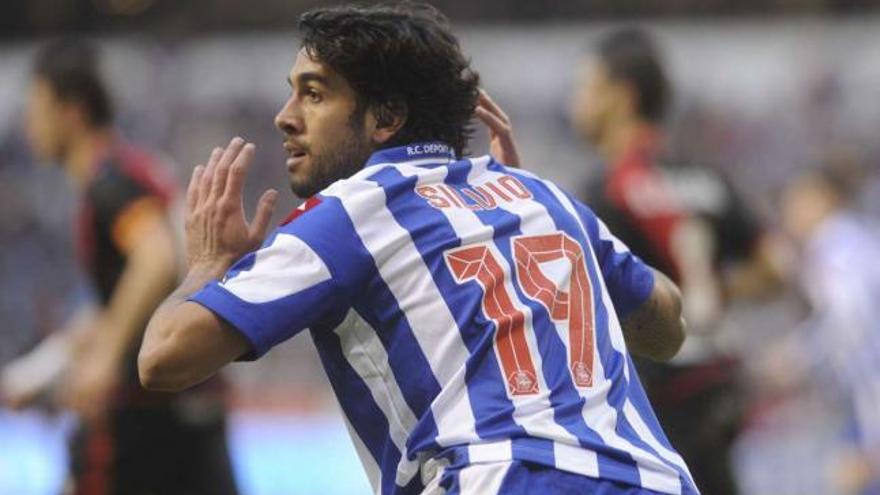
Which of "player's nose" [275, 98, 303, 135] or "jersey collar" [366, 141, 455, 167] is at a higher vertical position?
"player's nose" [275, 98, 303, 135]

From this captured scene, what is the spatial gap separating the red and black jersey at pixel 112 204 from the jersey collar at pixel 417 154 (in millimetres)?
2849

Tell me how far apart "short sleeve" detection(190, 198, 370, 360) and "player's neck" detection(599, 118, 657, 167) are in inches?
135

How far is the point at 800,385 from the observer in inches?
522

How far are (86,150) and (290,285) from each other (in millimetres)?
3537

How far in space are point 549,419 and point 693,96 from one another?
1608cm

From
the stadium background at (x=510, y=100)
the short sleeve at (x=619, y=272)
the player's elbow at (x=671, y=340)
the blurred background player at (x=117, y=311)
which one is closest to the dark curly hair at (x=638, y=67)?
the blurred background player at (x=117, y=311)

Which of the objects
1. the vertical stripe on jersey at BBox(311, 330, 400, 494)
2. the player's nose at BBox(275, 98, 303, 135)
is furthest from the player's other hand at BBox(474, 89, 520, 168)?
the vertical stripe on jersey at BBox(311, 330, 400, 494)

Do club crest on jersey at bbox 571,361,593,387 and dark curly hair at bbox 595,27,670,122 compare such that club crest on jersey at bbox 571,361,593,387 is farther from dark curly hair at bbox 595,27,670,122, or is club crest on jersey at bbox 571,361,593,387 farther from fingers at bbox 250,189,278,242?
dark curly hair at bbox 595,27,670,122

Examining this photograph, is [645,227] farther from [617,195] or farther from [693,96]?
[693,96]

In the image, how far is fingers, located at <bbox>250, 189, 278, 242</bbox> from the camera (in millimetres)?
3596

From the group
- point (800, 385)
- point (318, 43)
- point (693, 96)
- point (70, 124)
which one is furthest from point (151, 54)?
point (318, 43)

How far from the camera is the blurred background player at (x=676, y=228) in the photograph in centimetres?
649

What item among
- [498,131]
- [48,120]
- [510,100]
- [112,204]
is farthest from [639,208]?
[510,100]

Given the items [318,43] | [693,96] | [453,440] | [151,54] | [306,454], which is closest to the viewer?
[453,440]
